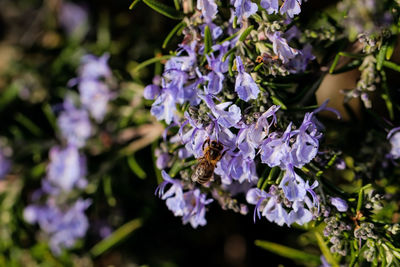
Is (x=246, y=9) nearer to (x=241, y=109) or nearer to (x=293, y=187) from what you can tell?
(x=241, y=109)

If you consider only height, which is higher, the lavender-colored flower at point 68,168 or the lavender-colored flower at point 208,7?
the lavender-colored flower at point 208,7

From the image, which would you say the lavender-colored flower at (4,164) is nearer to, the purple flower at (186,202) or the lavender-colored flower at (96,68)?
the lavender-colored flower at (96,68)

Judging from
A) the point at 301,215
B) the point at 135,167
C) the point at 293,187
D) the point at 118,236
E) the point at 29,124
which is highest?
the point at 293,187

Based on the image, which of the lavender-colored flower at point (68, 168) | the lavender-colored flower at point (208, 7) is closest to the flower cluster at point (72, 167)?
the lavender-colored flower at point (68, 168)

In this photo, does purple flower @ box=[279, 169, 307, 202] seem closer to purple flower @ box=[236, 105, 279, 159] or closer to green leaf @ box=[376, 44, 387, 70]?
purple flower @ box=[236, 105, 279, 159]

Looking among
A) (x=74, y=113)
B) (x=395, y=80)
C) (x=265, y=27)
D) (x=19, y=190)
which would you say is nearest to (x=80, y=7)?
(x=74, y=113)

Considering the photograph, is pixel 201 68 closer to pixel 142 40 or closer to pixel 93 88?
pixel 93 88

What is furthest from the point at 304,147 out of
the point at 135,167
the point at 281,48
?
the point at 135,167
